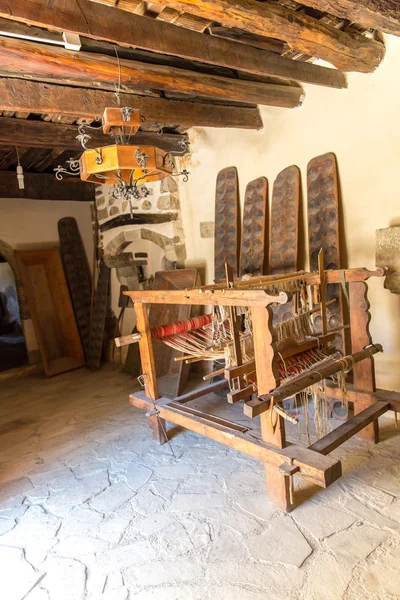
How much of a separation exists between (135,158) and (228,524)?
1909 millimetres

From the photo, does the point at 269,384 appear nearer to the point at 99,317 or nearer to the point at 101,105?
the point at 101,105

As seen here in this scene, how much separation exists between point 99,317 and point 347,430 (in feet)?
12.6

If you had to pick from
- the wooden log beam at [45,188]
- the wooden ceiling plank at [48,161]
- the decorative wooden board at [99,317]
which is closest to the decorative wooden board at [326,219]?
the wooden ceiling plank at [48,161]

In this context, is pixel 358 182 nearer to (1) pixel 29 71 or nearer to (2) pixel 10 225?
(1) pixel 29 71

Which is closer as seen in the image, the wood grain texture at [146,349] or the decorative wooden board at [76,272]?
the wood grain texture at [146,349]

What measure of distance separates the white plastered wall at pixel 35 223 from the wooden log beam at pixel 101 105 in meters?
2.63

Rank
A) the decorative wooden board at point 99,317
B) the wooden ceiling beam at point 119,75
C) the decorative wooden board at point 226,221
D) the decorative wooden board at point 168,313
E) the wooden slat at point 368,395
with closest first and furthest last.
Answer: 1. the wooden ceiling beam at point 119,75
2. the wooden slat at point 368,395
3. the decorative wooden board at point 226,221
4. the decorative wooden board at point 168,313
5. the decorative wooden board at point 99,317

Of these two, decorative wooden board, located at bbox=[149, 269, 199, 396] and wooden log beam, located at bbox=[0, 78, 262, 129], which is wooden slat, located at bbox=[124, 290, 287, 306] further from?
decorative wooden board, located at bbox=[149, 269, 199, 396]

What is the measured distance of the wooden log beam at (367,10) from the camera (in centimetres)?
179

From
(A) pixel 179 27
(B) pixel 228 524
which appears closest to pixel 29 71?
(A) pixel 179 27

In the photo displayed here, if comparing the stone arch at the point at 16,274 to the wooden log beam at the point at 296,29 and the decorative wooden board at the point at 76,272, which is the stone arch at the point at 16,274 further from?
the wooden log beam at the point at 296,29

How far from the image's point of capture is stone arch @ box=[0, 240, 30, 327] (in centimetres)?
522

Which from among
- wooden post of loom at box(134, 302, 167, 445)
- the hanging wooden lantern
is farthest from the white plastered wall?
the hanging wooden lantern

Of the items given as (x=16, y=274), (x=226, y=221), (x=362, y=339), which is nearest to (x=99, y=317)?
(x=16, y=274)
